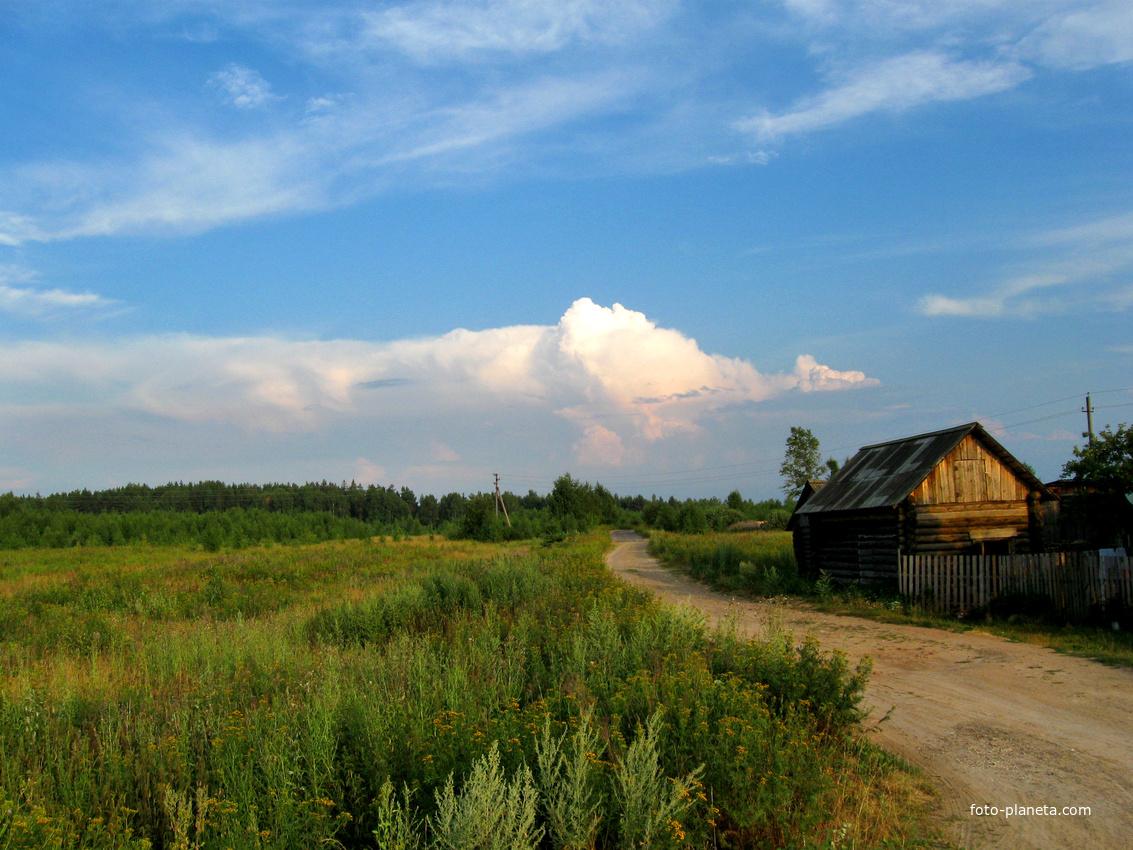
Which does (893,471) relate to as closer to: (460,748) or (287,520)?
(460,748)

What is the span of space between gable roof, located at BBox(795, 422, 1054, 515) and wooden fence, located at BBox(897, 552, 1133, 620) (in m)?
2.05

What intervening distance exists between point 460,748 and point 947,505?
16492 mm

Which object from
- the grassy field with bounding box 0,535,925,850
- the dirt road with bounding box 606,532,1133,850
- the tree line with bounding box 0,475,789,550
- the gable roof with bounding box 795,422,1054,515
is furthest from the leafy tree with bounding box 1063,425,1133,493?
the tree line with bounding box 0,475,789,550

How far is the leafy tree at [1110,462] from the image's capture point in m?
14.9

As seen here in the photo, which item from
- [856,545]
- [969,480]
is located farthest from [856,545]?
[969,480]

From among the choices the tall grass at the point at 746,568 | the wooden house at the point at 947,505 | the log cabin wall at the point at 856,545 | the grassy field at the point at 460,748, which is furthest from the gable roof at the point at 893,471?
the grassy field at the point at 460,748

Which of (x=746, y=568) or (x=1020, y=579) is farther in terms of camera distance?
→ (x=746, y=568)

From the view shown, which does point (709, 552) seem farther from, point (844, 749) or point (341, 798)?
point (341, 798)

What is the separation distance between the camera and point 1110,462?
15.2m

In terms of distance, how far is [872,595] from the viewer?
1686 centimetres

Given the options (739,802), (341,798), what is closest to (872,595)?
(739,802)

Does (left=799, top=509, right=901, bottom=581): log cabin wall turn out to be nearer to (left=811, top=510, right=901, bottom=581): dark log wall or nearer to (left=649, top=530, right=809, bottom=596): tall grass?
(left=811, top=510, right=901, bottom=581): dark log wall

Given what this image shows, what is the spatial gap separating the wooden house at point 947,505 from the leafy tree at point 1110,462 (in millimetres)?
1831

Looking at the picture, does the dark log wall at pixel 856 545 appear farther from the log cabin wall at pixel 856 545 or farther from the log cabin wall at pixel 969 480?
the log cabin wall at pixel 969 480
